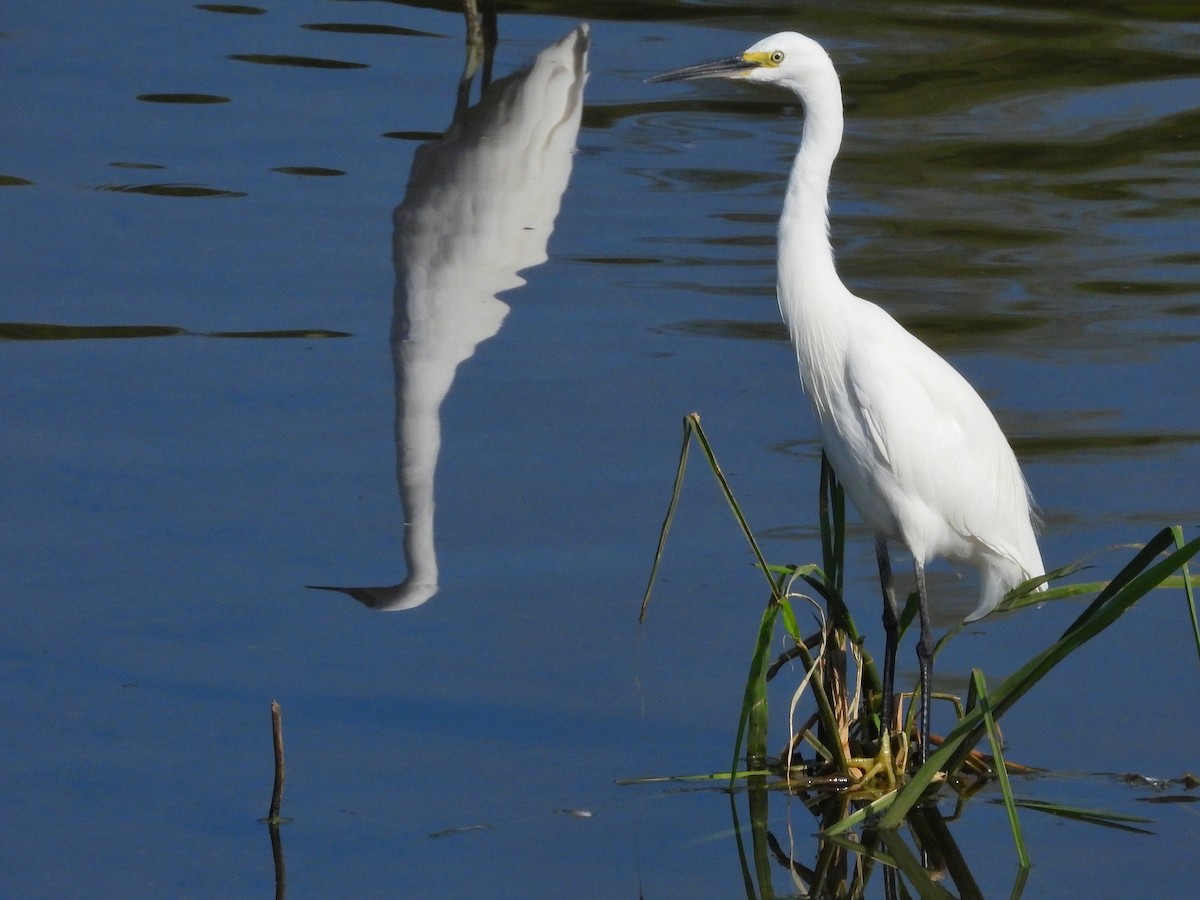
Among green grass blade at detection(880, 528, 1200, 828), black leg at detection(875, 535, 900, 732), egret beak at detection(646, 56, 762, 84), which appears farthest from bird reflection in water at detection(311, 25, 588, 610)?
green grass blade at detection(880, 528, 1200, 828)

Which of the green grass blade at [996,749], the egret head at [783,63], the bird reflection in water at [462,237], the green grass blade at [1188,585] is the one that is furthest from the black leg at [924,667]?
the bird reflection in water at [462,237]

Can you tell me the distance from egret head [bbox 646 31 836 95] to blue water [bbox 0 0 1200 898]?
4.19ft

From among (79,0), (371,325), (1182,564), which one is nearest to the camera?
(1182,564)

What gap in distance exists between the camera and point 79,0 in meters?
9.55

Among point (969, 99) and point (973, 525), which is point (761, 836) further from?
point (969, 99)

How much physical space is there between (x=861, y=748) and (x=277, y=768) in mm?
1191

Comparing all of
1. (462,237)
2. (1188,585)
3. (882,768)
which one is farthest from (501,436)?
(1188,585)

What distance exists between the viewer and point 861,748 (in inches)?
143

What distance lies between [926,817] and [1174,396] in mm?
2544

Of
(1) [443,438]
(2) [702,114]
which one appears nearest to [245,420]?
(1) [443,438]

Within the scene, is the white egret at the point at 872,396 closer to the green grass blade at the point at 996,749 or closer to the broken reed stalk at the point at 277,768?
the green grass blade at the point at 996,749

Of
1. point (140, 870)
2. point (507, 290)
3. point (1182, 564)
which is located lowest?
point (140, 870)

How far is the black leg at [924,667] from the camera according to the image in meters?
3.61

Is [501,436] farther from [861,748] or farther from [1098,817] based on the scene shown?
[1098,817]
